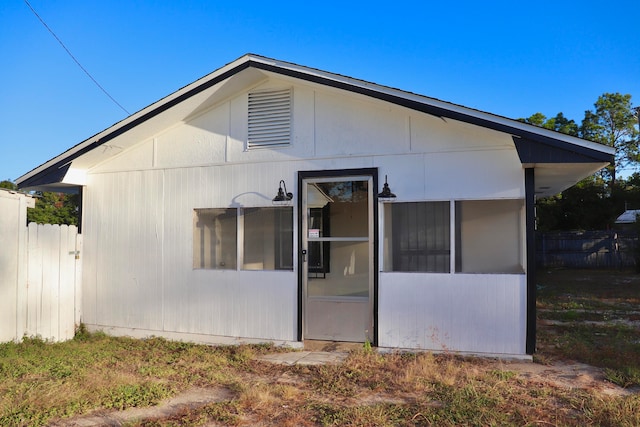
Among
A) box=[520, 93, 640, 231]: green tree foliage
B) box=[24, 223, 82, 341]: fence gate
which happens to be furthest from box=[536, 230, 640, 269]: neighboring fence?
box=[24, 223, 82, 341]: fence gate

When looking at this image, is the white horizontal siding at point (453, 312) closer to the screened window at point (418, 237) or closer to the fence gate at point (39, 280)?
the screened window at point (418, 237)

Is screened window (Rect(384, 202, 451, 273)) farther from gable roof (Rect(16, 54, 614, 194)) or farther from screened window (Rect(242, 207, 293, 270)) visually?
screened window (Rect(242, 207, 293, 270))

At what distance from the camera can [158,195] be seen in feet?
25.7

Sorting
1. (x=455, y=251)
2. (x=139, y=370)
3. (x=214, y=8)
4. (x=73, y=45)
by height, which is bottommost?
(x=139, y=370)

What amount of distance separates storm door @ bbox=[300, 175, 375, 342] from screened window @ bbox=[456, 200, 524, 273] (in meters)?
1.24

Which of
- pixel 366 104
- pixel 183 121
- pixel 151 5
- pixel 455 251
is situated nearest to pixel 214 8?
pixel 151 5

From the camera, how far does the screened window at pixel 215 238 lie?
748 cm

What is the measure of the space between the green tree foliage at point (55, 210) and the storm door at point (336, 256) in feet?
68.2

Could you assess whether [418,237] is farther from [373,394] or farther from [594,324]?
[594,324]

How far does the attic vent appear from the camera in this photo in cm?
718

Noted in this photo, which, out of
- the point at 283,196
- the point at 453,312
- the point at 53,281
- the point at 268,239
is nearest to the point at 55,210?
the point at 53,281

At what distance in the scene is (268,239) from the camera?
726 cm

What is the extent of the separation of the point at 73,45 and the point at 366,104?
8.67 meters

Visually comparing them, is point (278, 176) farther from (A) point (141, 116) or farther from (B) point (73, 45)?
(B) point (73, 45)
